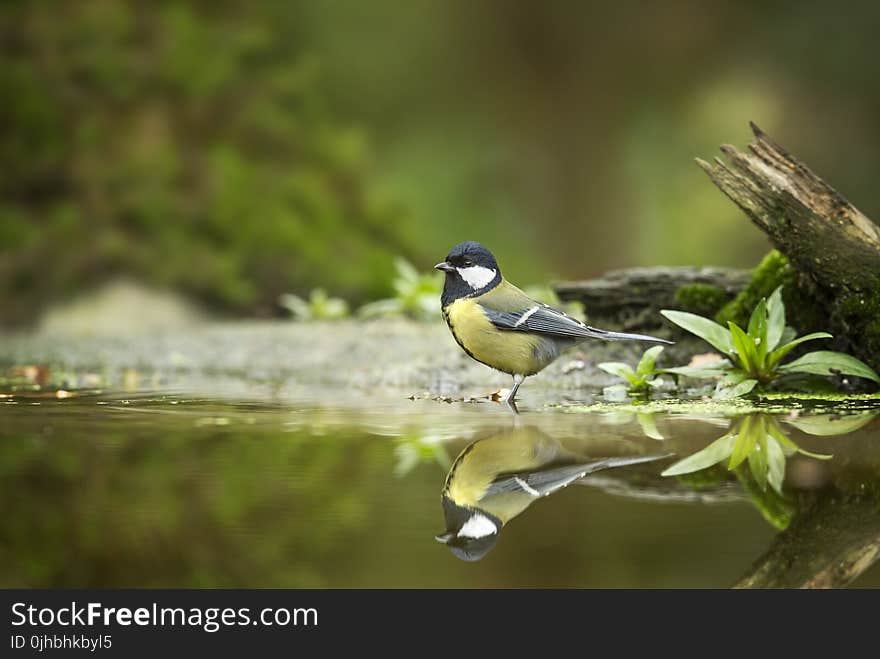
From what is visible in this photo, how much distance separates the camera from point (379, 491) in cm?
262

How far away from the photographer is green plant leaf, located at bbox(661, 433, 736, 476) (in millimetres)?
2855

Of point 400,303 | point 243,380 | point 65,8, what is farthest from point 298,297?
point 243,380

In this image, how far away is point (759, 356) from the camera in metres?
4.61

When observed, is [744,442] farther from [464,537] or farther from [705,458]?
[464,537]

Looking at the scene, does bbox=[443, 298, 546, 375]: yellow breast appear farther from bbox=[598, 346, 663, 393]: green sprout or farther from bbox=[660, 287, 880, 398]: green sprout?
bbox=[660, 287, 880, 398]: green sprout

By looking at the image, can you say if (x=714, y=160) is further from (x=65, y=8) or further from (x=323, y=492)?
(x=65, y=8)

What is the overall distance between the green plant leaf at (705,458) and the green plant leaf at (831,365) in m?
1.27

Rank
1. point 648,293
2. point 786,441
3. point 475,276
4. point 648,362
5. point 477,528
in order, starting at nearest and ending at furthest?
point 477,528 < point 786,441 < point 475,276 < point 648,362 < point 648,293

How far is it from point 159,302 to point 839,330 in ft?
26.2

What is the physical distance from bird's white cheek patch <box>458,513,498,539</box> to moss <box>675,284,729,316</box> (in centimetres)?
368

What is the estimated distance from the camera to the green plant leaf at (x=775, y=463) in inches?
104

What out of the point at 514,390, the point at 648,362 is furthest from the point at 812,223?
the point at 514,390

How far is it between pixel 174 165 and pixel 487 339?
7.62m

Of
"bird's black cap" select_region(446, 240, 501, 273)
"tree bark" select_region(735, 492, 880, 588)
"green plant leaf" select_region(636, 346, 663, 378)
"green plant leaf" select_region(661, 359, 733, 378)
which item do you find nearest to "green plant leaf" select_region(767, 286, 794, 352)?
"green plant leaf" select_region(661, 359, 733, 378)
